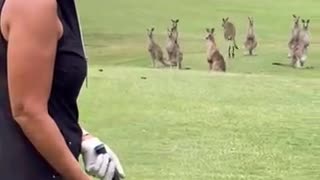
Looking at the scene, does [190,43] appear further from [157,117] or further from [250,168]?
[250,168]

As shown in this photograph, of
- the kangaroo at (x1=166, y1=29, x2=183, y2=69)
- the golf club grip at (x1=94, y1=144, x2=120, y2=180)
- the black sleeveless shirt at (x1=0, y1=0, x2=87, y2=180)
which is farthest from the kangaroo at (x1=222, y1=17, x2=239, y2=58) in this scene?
the black sleeveless shirt at (x1=0, y1=0, x2=87, y2=180)

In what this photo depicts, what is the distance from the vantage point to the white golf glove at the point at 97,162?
328 centimetres

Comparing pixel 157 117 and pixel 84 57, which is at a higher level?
pixel 84 57

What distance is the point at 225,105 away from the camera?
10.2 m

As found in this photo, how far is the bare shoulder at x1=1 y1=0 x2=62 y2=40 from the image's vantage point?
294 centimetres

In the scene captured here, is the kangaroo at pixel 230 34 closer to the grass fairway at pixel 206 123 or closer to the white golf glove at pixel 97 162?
the grass fairway at pixel 206 123

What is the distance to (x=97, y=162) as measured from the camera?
330cm

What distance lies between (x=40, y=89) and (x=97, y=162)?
0.41m

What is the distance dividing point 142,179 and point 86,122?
2.38m

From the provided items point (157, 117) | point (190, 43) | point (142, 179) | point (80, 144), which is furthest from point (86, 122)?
point (190, 43)

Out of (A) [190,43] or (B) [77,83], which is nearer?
(B) [77,83]

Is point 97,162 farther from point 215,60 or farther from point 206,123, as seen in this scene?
point 215,60

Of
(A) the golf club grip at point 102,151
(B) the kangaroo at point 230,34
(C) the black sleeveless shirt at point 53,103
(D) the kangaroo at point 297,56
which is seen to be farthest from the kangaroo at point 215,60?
(C) the black sleeveless shirt at point 53,103

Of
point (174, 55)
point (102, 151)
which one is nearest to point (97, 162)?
point (102, 151)
